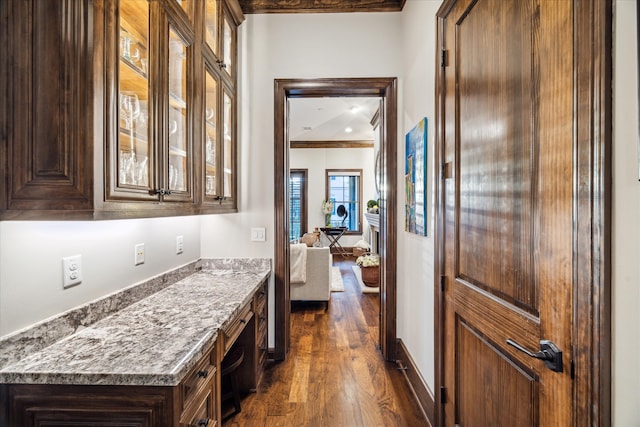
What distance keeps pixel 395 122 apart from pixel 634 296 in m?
2.31

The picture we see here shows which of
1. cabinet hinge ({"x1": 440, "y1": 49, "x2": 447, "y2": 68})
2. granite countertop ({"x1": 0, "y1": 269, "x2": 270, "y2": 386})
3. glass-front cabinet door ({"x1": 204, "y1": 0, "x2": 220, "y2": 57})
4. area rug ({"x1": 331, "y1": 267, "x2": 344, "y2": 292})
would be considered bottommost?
area rug ({"x1": 331, "y1": 267, "x2": 344, "y2": 292})

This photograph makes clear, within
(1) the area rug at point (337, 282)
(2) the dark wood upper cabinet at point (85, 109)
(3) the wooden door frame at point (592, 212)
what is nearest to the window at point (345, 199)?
(1) the area rug at point (337, 282)

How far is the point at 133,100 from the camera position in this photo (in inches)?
53.1

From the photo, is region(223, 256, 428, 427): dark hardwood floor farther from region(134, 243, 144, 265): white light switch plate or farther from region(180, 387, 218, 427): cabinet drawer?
region(134, 243, 144, 265): white light switch plate

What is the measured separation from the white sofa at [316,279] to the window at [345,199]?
184 inches

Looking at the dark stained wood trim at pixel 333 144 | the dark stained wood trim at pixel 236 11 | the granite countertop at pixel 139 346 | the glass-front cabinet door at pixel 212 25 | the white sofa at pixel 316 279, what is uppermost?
the dark stained wood trim at pixel 333 144

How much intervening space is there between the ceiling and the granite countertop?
11.8 feet

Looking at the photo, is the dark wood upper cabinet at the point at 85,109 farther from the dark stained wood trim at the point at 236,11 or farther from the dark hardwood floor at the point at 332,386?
the dark hardwood floor at the point at 332,386

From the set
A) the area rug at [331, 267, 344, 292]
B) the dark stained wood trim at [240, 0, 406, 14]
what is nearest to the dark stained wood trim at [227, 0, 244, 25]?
the dark stained wood trim at [240, 0, 406, 14]

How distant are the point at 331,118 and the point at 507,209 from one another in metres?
5.76

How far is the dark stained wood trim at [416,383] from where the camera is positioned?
2.07 m

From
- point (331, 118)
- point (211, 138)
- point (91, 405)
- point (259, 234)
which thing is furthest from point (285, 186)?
point (331, 118)

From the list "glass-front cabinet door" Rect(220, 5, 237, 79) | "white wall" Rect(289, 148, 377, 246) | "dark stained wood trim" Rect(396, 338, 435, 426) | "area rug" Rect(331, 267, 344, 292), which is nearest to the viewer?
"dark stained wood trim" Rect(396, 338, 435, 426)

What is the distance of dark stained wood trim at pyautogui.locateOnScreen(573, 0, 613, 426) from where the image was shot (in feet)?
2.60
